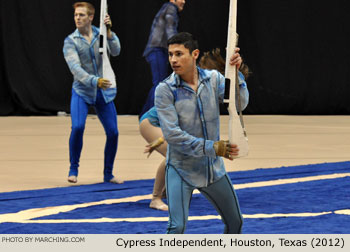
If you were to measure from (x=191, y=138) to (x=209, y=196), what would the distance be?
1.26 feet

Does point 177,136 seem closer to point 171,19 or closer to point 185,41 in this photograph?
point 185,41

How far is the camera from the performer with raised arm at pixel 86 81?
8125 millimetres

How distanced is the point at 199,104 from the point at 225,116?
13.3 metres

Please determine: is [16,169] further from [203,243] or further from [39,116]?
[39,116]

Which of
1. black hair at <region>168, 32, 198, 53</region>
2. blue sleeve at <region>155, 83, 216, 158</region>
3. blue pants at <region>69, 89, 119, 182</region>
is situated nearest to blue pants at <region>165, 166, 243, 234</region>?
blue sleeve at <region>155, 83, 216, 158</region>

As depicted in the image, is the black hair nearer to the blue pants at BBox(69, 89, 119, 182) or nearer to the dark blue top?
the blue pants at BBox(69, 89, 119, 182)

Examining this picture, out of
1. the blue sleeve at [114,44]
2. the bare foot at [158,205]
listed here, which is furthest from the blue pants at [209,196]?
the blue sleeve at [114,44]

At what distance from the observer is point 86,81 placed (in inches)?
318

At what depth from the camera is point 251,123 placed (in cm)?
1584

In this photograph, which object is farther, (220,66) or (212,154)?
(220,66)

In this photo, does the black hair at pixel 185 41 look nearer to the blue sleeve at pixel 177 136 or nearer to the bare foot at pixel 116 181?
the blue sleeve at pixel 177 136

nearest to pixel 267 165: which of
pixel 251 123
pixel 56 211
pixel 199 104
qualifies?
pixel 56 211

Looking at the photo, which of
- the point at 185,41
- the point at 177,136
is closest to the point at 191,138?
the point at 177,136

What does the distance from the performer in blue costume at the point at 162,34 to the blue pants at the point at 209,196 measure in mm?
5644
